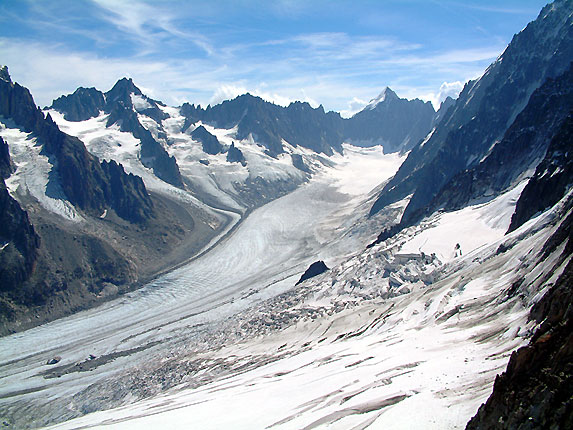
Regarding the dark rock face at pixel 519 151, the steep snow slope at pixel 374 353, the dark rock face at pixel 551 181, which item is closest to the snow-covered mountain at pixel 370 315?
the steep snow slope at pixel 374 353

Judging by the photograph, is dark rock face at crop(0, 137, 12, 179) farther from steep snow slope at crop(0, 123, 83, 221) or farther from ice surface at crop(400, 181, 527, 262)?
ice surface at crop(400, 181, 527, 262)

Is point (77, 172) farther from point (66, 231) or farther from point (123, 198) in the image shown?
point (66, 231)

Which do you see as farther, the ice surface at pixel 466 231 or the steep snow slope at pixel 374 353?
the ice surface at pixel 466 231

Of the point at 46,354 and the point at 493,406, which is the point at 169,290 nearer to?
the point at 46,354

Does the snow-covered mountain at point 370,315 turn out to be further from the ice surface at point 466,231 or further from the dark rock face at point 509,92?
the dark rock face at point 509,92

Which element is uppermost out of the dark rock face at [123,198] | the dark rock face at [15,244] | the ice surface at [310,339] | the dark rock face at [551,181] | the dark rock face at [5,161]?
the dark rock face at [5,161]

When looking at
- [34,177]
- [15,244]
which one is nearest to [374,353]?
[15,244]

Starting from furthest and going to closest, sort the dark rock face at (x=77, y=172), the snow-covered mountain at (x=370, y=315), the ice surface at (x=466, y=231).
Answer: the dark rock face at (x=77, y=172), the ice surface at (x=466, y=231), the snow-covered mountain at (x=370, y=315)
